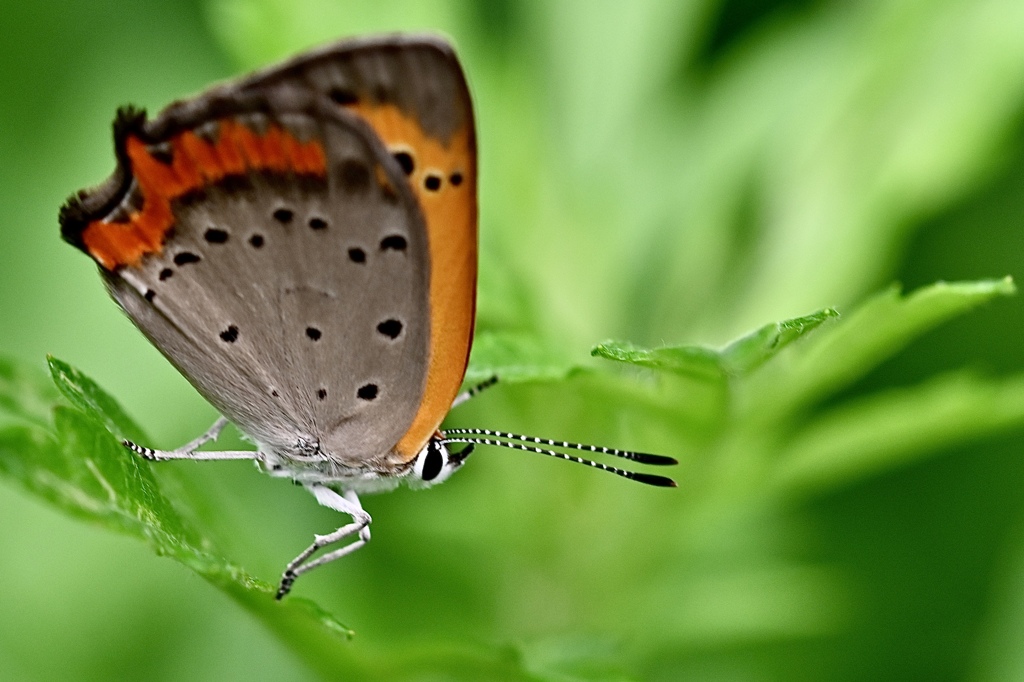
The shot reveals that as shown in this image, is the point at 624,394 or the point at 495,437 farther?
the point at 495,437

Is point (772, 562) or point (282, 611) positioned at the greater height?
point (772, 562)

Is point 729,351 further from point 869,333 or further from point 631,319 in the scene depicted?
point 631,319

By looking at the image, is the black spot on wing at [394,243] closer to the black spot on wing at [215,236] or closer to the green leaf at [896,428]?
the black spot on wing at [215,236]

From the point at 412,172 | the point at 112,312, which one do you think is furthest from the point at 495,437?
the point at 112,312

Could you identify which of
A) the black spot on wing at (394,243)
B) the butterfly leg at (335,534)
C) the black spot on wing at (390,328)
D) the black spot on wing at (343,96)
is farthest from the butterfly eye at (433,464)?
the black spot on wing at (343,96)

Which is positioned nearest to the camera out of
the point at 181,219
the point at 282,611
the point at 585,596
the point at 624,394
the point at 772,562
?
the point at 282,611

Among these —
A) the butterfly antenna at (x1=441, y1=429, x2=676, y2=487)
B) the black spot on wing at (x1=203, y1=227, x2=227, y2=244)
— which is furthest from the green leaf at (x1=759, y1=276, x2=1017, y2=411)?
the black spot on wing at (x1=203, y1=227, x2=227, y2=244)

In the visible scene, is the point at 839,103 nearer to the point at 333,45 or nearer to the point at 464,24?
the point at 464,24

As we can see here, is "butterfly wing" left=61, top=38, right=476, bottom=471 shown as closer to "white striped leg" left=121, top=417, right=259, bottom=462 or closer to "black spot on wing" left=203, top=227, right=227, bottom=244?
"black spot on wing" left=203, top=227, right=227, bottom=244
